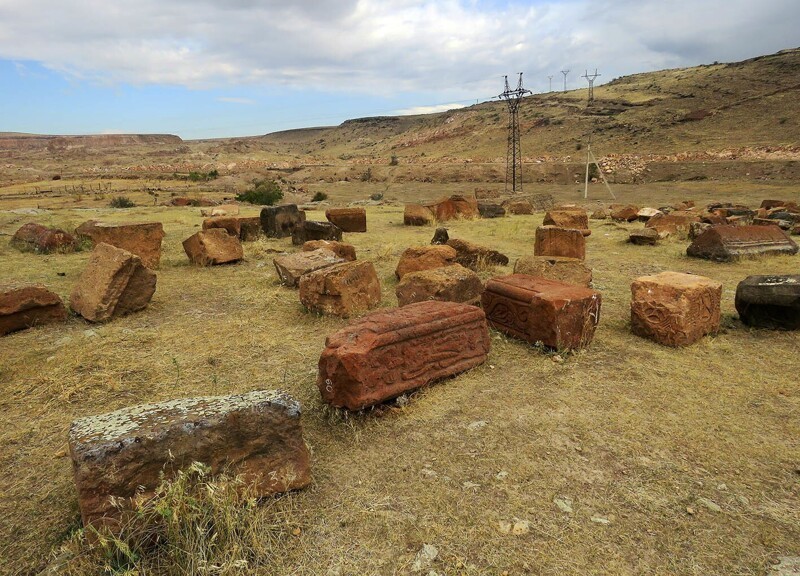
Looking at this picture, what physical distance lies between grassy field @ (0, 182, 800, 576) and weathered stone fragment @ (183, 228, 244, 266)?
7.29ft

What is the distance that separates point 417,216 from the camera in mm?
12984

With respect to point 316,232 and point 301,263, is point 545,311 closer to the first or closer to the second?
point 301,263

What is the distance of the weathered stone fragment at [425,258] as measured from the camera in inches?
268

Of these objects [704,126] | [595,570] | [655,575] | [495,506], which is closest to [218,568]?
[495,506]

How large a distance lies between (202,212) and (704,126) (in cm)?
3429

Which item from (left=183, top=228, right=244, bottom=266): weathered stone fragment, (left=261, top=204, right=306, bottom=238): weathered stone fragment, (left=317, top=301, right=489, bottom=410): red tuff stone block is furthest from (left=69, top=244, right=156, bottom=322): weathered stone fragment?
(left=261, top=204, right=306, bottom=238): weathered stone fragment

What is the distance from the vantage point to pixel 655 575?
6.78 feet

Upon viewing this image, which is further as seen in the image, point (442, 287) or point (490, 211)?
point (490, 211)

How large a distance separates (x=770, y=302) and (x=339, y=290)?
4411 mm

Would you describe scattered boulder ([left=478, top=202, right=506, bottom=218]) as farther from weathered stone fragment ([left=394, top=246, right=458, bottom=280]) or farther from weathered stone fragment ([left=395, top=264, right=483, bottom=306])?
weathered stone fragment ([left=395, top=264, right=483, bottom=306])

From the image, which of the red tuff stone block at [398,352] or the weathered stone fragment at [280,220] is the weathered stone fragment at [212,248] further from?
the red tuff stone block at [398,352]

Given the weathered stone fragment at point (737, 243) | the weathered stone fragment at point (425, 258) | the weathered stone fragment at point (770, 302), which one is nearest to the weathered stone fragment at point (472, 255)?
the weathered stone fragment at point (425, 258)

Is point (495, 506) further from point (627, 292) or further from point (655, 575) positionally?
Result: point (627, 292)

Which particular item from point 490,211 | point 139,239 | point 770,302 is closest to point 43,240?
point 139,239
